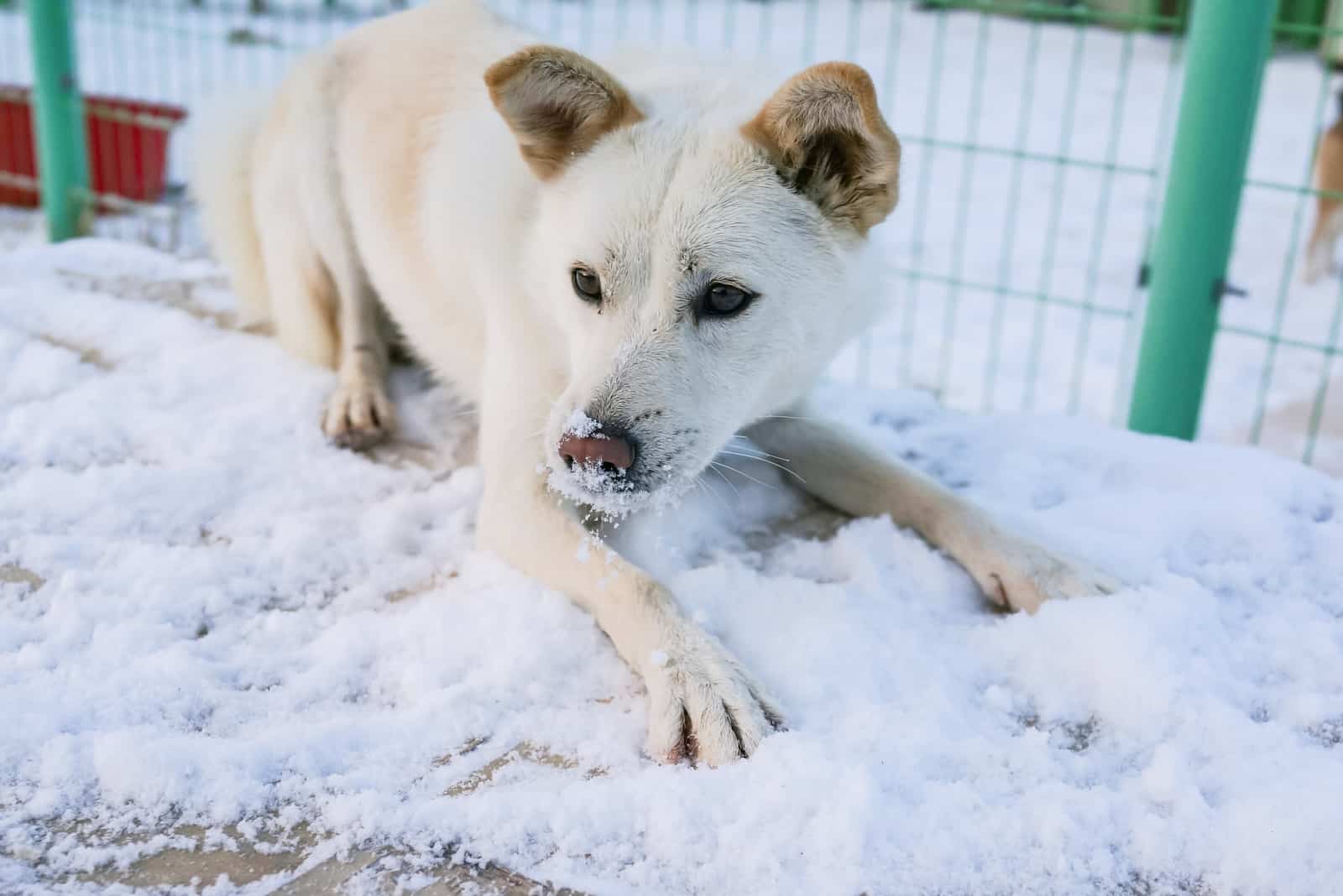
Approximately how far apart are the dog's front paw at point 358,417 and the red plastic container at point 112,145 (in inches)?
132

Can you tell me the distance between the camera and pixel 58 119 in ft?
16.9

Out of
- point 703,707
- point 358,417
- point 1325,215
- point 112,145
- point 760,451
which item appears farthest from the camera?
point 1325,215

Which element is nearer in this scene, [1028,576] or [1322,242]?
[1028,576]

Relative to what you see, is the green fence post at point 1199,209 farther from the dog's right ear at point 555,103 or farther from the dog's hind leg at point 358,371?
the dog's hind leg at point 358,371

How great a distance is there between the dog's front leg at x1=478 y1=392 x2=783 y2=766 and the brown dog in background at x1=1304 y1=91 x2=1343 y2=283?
5.22m

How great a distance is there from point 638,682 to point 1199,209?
6.65 ft

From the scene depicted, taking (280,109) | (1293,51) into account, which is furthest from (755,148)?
(1293,51)

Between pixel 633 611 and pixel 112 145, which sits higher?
pixel 112 145

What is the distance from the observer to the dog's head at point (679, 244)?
180 cm

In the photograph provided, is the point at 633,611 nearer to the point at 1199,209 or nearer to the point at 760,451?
the point at 760,451

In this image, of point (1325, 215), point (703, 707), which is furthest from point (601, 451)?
point (1325, 215)

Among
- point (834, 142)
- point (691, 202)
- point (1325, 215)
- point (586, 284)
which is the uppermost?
point (834, 142)

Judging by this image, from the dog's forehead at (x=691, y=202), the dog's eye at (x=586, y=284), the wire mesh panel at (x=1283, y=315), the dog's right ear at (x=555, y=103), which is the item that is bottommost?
the wire mesh panel at (x=1283, y=315)

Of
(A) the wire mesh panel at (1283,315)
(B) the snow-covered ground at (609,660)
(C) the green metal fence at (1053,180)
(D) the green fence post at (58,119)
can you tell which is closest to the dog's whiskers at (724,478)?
(B) the snow-covered ground at (609,660)
